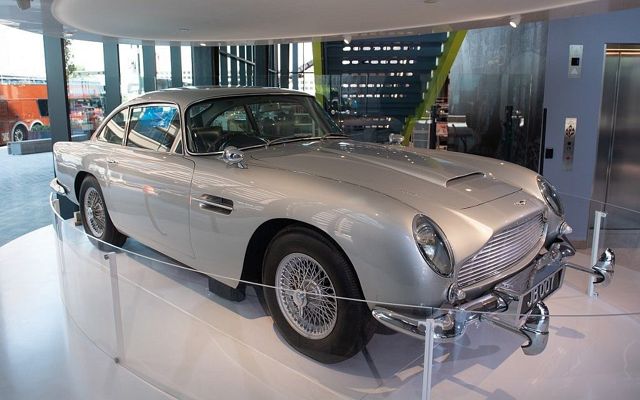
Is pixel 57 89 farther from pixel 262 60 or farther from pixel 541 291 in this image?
pixel 541 291

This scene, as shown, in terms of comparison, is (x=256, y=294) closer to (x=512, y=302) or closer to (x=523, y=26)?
(x=512, y=302)

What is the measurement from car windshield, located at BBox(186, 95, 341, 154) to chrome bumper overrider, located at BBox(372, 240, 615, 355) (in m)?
1.88

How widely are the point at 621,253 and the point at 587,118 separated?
178 centimetres

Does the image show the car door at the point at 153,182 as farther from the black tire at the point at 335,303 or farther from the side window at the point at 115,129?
the black tire at the point at 335,303

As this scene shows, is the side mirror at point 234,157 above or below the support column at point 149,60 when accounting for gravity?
below

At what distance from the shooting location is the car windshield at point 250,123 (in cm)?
369

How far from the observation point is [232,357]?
2.77m

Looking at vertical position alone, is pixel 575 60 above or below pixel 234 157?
above

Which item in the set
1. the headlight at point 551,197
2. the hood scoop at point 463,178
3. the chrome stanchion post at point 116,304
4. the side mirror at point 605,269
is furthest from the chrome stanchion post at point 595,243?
the chrome stanchion post at point 116,304

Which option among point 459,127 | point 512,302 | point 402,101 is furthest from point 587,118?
point 512,302

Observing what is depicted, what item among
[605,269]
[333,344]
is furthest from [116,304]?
[605,269]

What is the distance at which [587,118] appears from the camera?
5.66 m

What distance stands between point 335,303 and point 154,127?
235cm

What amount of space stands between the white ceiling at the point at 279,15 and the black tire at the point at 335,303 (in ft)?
7.59
